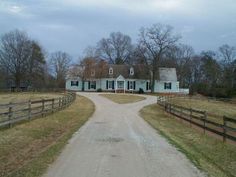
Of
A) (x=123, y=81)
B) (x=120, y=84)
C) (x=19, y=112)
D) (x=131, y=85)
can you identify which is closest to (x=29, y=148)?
(x=19, y=112)

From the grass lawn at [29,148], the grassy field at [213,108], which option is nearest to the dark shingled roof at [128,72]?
the grassy field at [213,108]

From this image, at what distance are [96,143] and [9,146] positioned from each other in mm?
3130

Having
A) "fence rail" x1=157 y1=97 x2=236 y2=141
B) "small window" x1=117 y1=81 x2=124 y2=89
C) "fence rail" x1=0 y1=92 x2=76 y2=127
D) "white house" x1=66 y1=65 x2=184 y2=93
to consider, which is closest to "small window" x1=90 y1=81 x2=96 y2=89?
"white house" x1=66 y1=65 x2=184 y2=93

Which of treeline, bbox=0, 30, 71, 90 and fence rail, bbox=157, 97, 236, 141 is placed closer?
fence rail, bbox=157, 97, 236, 141

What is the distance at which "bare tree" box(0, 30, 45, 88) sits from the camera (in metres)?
91.9

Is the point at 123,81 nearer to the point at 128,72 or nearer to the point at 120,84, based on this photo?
the point at 120,84

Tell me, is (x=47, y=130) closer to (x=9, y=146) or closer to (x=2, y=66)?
(x=9, y=146)

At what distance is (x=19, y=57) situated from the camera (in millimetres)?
91750

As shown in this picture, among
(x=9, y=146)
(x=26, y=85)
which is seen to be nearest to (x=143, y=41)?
(x=26, y=85)

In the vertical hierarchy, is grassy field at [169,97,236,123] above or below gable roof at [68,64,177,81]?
below

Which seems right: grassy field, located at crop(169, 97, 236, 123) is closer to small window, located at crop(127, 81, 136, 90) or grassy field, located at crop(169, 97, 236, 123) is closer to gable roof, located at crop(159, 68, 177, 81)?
small window, located at crop(127, 81, 136, 90)

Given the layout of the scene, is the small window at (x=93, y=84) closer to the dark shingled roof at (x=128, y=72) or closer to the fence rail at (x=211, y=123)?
the dark shingled roof at (x=128, y=72)

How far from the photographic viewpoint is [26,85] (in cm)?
9975

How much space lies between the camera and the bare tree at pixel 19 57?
302ft
